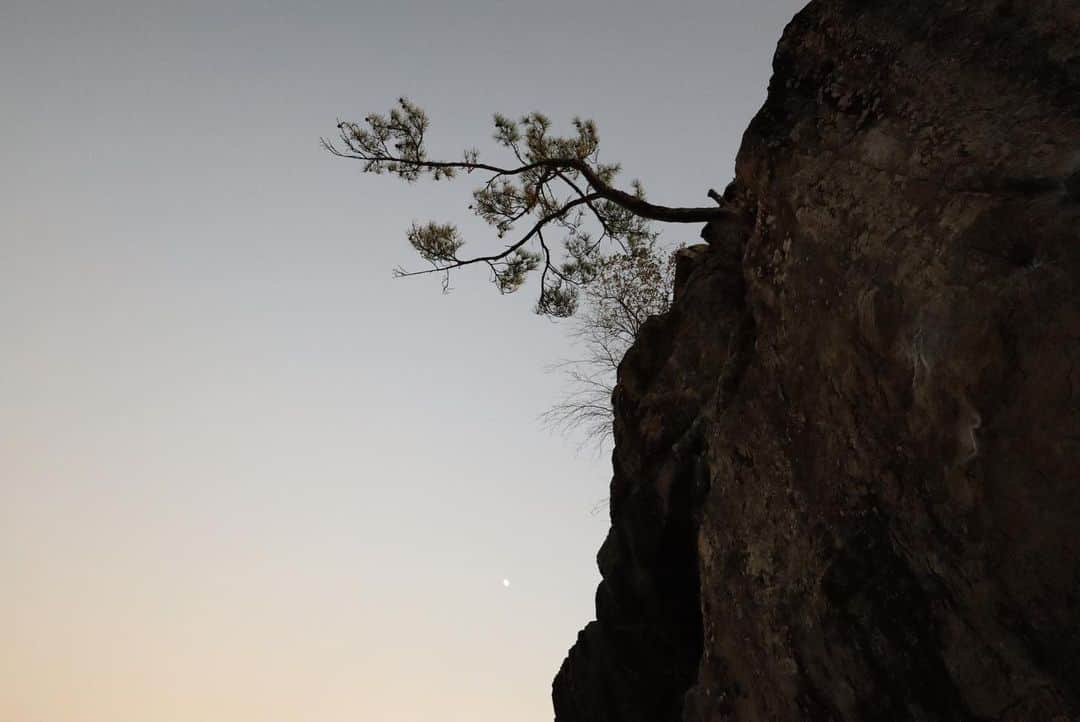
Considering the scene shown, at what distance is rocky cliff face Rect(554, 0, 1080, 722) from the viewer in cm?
304

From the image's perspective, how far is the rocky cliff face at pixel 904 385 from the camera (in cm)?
304

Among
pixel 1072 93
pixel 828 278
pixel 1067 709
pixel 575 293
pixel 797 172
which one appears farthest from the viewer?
pixel 575 293

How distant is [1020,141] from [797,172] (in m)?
1.26

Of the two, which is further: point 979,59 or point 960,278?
point 979,59

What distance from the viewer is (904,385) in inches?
140

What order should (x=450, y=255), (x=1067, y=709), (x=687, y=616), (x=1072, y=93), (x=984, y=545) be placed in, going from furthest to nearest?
(x=450, y=255), (x=687, y=616), (x=1072, y=93), (x=984, y=545), (x=1067, y=709)

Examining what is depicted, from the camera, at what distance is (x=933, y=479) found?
11.3 feet

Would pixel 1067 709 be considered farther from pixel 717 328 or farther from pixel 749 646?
pixel 717 328

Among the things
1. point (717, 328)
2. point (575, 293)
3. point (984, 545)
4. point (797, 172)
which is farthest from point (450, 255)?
point (984, 545)

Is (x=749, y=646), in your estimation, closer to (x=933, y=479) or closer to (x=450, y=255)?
(x=933, y=479)

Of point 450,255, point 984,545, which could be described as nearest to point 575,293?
point 450,255

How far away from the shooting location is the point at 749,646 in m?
4.59

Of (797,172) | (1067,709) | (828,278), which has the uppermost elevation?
(797,172)

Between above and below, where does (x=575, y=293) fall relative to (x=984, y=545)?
above
